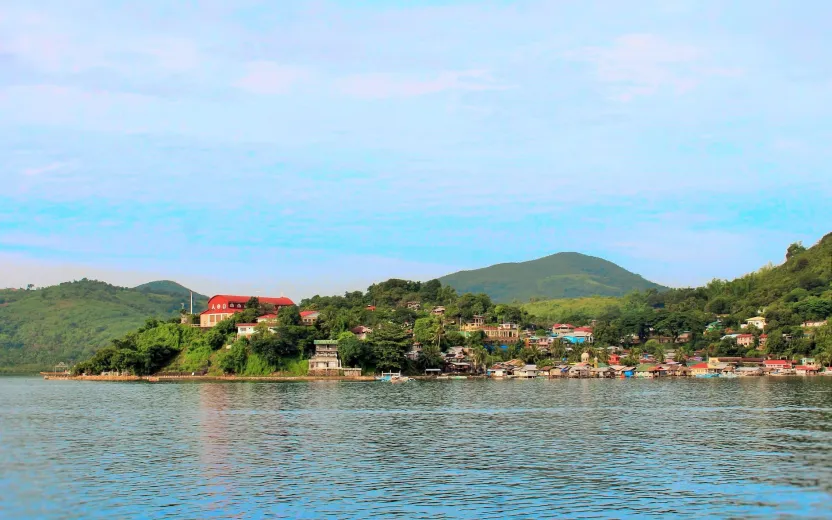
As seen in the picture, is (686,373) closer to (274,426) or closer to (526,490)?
(274,426)

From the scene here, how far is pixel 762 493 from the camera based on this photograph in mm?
26422

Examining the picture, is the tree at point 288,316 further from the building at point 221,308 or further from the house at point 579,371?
the house at point 579,371

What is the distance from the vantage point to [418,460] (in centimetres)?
3366

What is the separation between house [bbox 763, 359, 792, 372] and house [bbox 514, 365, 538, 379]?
113ft

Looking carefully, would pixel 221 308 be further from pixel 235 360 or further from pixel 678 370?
pixel 678 370

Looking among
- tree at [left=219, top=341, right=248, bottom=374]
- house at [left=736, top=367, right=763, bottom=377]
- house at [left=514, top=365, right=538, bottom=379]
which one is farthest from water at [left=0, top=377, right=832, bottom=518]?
house at [left=736, top=367, right=763, bottom=377]

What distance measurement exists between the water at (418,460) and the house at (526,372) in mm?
53943

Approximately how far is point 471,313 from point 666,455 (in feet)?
372

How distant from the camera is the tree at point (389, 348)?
107 m

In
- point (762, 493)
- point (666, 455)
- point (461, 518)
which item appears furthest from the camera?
point (666, 455)

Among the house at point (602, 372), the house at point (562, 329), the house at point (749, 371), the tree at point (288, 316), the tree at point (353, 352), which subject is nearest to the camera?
the tree at point (353, 352)

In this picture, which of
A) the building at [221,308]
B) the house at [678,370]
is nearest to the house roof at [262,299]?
the building at [221,308]

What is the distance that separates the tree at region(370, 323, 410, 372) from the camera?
106938 millimetres

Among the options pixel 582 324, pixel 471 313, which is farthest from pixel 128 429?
pixel 582 324
